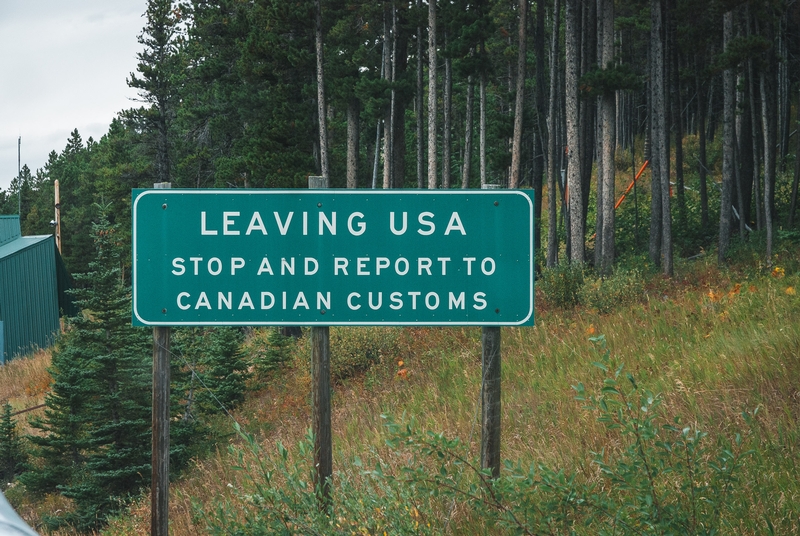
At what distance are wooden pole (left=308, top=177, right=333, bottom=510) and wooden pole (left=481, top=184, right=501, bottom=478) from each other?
2.90 ft

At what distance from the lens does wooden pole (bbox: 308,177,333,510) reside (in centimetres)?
442

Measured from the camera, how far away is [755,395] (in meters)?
4.93

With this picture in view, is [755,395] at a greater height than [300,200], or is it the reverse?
[300,200]

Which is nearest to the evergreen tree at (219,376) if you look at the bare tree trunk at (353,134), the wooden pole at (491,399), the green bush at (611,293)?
the green bush at (611,293)

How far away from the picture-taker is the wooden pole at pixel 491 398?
4.30m

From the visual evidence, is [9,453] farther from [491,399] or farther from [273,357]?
[491,399]

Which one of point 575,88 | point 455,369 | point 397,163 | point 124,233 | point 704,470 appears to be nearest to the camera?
point 704,470

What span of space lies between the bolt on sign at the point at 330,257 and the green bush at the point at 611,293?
767 centimetres

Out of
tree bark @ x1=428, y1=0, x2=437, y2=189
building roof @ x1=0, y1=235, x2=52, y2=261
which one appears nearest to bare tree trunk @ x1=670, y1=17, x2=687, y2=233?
tree bark @ x1=428, y1=0, x2=437, y2=189

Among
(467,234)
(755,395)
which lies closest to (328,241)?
(467,234)

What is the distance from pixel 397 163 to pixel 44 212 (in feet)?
186

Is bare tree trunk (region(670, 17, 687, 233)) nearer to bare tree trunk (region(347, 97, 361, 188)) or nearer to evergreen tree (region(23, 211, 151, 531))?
bare tree trunk (region(347, 97, 361, 188))

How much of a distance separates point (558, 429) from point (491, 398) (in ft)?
4.18

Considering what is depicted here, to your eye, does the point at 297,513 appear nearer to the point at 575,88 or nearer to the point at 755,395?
the point at 755,395
